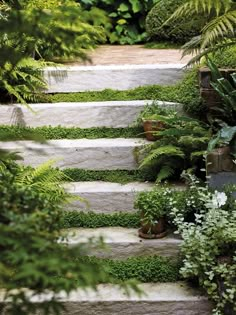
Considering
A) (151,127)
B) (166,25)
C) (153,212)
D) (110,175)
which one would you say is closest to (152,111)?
(151,127)

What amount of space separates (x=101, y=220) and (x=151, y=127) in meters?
0.89

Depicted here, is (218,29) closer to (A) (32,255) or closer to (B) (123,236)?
(B) (123,236)

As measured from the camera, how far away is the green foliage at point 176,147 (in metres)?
4.58

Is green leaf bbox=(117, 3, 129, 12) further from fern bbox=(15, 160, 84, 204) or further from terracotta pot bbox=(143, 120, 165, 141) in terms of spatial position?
fern bbox=(15, 160, 84, 204)

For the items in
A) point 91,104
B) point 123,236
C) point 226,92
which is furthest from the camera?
point 91,104

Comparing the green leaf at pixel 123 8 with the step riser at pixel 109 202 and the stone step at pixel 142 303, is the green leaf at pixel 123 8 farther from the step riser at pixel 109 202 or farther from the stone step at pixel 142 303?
the stone step at pixel 142 303

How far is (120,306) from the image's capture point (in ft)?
12.6

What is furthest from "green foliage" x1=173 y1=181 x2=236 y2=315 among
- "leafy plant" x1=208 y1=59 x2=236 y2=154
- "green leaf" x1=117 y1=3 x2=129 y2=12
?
"green leaf" x1=117 y1=3 x2=129 y2=12

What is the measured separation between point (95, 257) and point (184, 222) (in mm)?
627

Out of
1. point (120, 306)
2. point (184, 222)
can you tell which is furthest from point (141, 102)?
point (120, 306)

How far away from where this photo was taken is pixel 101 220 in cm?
452

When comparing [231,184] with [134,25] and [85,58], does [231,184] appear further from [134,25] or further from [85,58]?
[134,25]

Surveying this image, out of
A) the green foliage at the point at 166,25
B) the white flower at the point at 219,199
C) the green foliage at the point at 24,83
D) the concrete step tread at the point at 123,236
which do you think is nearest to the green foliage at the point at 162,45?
the green foliage at the point at 166,25

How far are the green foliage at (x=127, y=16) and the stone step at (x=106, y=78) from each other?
2.48 metres
